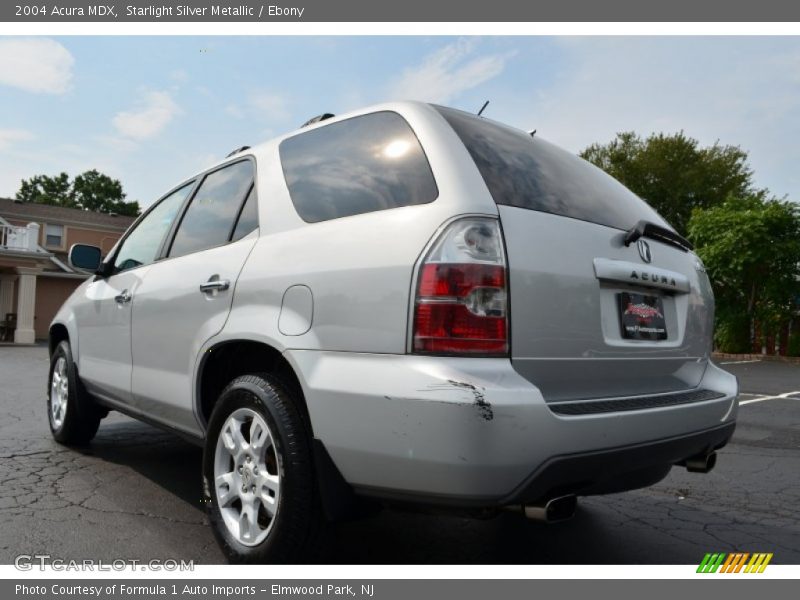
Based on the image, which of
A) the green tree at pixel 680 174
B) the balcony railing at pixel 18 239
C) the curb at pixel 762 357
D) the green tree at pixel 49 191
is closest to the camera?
the curb at pixel 762 357

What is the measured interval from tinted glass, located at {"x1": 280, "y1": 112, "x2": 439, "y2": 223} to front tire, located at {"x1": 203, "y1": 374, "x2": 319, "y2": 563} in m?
0.72

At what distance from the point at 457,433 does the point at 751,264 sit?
20925mm

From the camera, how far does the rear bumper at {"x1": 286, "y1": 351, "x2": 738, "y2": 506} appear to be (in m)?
1.83

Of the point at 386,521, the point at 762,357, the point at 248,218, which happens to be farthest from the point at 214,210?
the point at 762,357

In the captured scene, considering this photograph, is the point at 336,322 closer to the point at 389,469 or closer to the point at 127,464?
the point at 389,469

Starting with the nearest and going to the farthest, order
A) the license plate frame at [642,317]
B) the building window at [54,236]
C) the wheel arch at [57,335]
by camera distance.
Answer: the license plate frame at [642,317]
the wheel arch at [57,335]
the building window at [54,236]

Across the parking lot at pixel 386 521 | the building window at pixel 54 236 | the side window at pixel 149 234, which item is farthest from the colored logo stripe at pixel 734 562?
the building window at pixel 54 236

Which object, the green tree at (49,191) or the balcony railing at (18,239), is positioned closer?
the balcony railing at (18,239)

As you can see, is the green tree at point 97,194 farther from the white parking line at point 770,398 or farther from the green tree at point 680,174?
the white parking line at point 770,398

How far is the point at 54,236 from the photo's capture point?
34.9 metres

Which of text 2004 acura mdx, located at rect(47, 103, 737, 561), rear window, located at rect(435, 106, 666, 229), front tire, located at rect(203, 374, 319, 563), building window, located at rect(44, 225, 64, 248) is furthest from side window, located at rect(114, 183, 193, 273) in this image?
building window, located at rect(44, 225, 64, 248)

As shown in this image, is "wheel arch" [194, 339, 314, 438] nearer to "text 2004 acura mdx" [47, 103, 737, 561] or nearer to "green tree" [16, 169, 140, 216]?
"text 2004 acura mdx" [47, 103, 737, 561]

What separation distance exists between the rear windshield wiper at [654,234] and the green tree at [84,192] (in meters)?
69.2

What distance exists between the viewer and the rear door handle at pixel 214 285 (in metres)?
2.74
